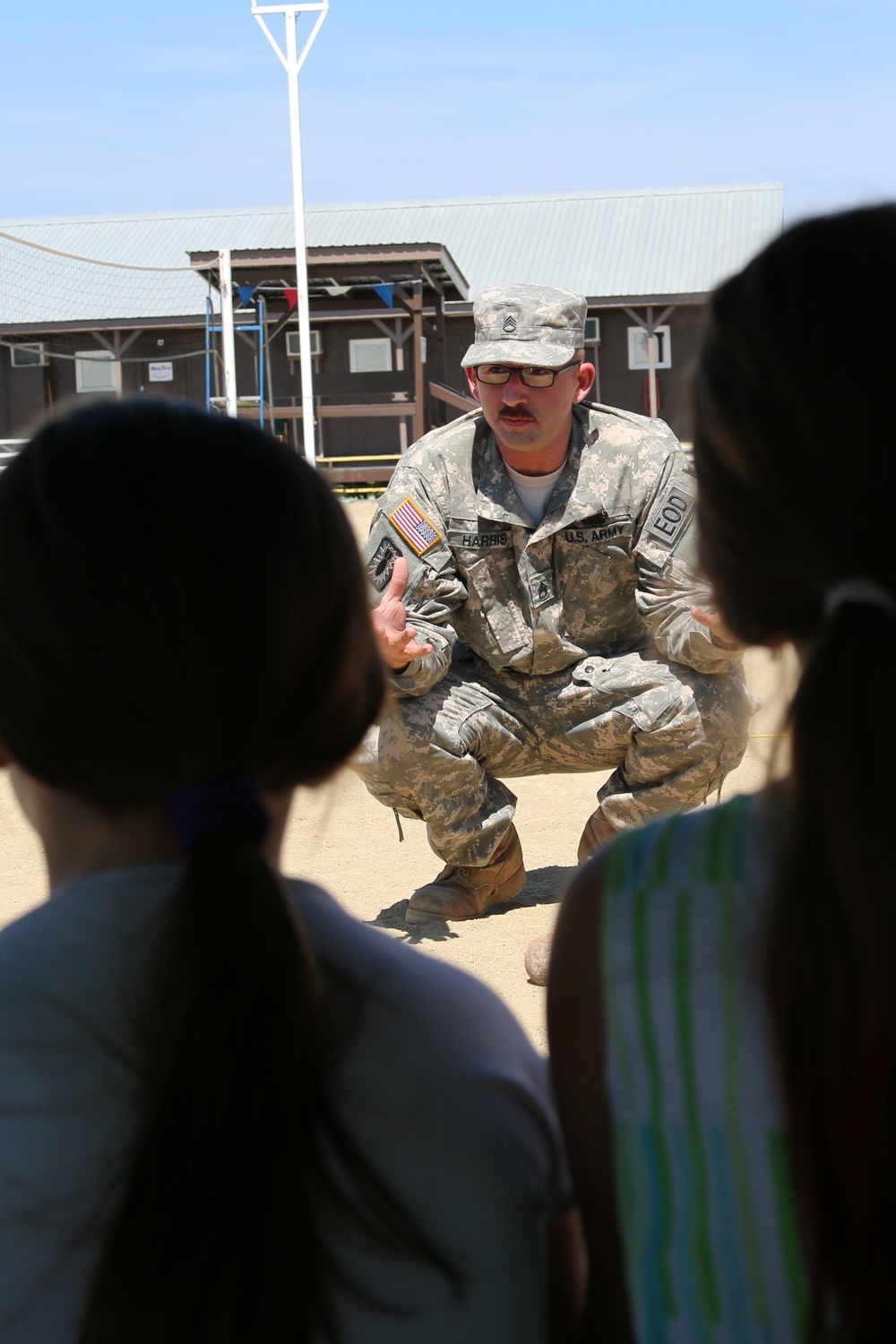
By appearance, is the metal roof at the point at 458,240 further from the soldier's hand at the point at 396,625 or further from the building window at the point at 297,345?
the soldier's hand at the point at 396,625

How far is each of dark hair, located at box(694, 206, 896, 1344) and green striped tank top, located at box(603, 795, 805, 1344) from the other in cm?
3

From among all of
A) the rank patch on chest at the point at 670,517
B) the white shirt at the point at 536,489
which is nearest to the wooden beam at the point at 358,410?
the white shirt at the point at 536,489

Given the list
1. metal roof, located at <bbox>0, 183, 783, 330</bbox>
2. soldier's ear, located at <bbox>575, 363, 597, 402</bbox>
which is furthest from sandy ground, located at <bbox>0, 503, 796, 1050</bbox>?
metal roof, located at <bbox>0, 183, 783, 330</bbox>

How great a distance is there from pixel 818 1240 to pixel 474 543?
2.96 m

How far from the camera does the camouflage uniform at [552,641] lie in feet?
11.4

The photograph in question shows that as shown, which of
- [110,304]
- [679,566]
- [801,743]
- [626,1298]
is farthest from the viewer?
[110,304]

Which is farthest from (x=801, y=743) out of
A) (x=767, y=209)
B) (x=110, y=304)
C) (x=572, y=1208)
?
(x=767, y=209)

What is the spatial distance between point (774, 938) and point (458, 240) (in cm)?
2157

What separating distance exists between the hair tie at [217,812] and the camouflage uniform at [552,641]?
101 inches

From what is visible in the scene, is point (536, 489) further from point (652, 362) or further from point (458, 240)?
point (458, 240)

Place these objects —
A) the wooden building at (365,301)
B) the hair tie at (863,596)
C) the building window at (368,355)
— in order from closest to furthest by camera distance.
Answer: the hair tie at (863,596) < the wooden building at (365,301) < the building window at (368,355)

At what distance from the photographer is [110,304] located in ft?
65.0

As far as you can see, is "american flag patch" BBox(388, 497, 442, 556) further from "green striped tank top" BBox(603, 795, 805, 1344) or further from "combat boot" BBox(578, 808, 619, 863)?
"green striped tank top" BBox(603, 795, 805, 1344)

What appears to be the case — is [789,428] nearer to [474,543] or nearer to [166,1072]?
[166,1072]
